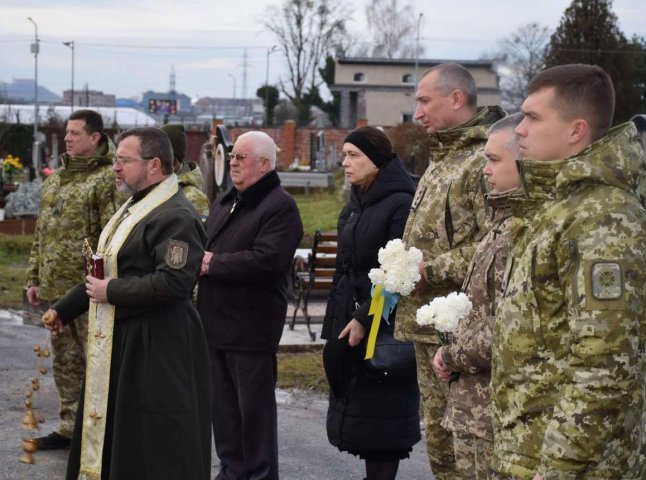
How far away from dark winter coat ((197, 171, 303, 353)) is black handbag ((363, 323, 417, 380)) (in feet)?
3.31

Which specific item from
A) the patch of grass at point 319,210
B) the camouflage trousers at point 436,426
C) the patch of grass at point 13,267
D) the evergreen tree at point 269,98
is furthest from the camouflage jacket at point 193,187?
the evergreen tree at point 269,98

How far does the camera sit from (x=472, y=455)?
4418 mm

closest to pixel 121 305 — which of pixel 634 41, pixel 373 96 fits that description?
pixel 634 41

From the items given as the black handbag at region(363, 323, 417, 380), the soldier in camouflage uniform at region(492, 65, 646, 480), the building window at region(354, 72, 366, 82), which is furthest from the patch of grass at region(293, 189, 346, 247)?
the building window at region(354, 72, 366, 82)

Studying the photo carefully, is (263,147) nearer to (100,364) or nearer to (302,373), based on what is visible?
(100,364)

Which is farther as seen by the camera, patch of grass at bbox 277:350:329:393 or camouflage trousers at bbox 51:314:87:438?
patch of grass at bbox 277:350:329:393

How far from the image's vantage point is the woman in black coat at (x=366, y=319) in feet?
19.1

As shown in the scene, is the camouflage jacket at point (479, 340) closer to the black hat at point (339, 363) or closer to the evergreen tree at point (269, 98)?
the black hat at point (339, 363)

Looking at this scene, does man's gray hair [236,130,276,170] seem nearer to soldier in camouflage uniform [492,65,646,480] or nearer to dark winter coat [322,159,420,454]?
dark winter coat [322,159,420,454]

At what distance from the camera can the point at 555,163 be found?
3199 millimetres

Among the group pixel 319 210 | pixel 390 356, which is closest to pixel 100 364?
pixel 390 356

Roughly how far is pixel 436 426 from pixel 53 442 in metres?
3.27

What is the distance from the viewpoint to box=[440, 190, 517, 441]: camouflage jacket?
4.10m

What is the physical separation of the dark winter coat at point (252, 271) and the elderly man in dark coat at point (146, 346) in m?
0.85
